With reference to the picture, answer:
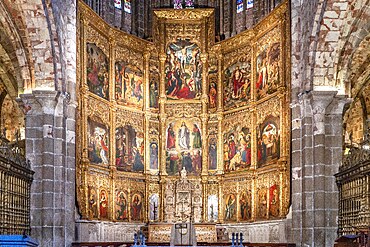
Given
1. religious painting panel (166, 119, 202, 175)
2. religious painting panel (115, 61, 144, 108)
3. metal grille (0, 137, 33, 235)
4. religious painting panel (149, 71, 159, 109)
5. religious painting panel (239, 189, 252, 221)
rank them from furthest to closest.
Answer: religious painting panel (149, 71, 159, 109) → religious painting panel (166, 119, 202, 175) → religious painting panel (115, 61, 144, 108) → religious painting panel (239, 189, 252, 221) → metal grille (0, 137, 33, 235)

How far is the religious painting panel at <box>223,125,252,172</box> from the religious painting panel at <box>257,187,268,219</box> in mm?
1333

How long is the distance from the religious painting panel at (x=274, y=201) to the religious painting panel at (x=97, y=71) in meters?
7.14

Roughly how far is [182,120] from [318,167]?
30.8 feet

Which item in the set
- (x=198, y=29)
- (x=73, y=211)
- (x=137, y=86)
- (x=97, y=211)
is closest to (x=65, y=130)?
(x=73, y=211)

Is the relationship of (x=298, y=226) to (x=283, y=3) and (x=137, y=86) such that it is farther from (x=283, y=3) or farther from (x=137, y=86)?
(x=137, y=86)

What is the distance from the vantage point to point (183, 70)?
29250 mm

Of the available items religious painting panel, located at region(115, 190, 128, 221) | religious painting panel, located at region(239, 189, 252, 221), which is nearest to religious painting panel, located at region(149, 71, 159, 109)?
religious painting panel, located at region(115, 190, 128, 221)

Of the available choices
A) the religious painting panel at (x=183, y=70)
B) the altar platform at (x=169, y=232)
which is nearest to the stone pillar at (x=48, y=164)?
the altar platform at (x=169, y=232)

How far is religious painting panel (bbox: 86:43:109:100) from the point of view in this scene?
82.7 ft

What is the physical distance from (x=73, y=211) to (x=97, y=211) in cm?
268

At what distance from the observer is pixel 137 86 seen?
28375mm

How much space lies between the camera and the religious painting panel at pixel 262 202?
83.1 ft

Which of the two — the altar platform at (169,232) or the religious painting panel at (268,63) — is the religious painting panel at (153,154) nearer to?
the altar platform at (169,232)

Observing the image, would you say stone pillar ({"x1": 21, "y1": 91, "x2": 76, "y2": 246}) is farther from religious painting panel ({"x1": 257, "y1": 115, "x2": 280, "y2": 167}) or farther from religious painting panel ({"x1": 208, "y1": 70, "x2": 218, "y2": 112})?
religious painting panel ({"x1": 208, "y1": 70, "x2": 218, "y2": 112})
